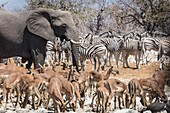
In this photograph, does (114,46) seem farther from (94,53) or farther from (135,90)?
(135,90)

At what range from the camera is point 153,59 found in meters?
25.3

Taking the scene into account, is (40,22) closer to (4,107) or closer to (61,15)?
(61,15)

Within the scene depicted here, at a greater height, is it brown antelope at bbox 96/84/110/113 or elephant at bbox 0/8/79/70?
elephant at bbox 0/8/79/70

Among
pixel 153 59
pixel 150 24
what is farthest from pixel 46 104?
pixel 150 24

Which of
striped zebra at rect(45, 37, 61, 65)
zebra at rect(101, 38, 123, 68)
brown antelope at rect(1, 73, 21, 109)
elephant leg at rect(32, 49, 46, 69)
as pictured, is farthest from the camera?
striped zebra at rect(45, 37, 61, 65)

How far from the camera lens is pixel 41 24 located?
638 inches

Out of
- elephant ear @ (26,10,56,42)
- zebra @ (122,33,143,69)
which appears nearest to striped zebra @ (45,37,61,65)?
zebra @ (122,33,143,69)

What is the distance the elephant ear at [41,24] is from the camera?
16062mm

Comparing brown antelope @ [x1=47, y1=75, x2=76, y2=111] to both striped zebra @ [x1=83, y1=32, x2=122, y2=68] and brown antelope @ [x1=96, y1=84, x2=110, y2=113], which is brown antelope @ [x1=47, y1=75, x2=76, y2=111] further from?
striped zebra @ [x1=83, y1=32, x2=122, y2=68]

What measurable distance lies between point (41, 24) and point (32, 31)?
370 millimetres

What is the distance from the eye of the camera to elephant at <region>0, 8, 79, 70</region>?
1608cm

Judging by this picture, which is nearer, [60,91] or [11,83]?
[60,91]

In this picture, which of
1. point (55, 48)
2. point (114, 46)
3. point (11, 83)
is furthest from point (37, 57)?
point (55, 48)

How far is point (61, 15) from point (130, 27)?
24422 mm
